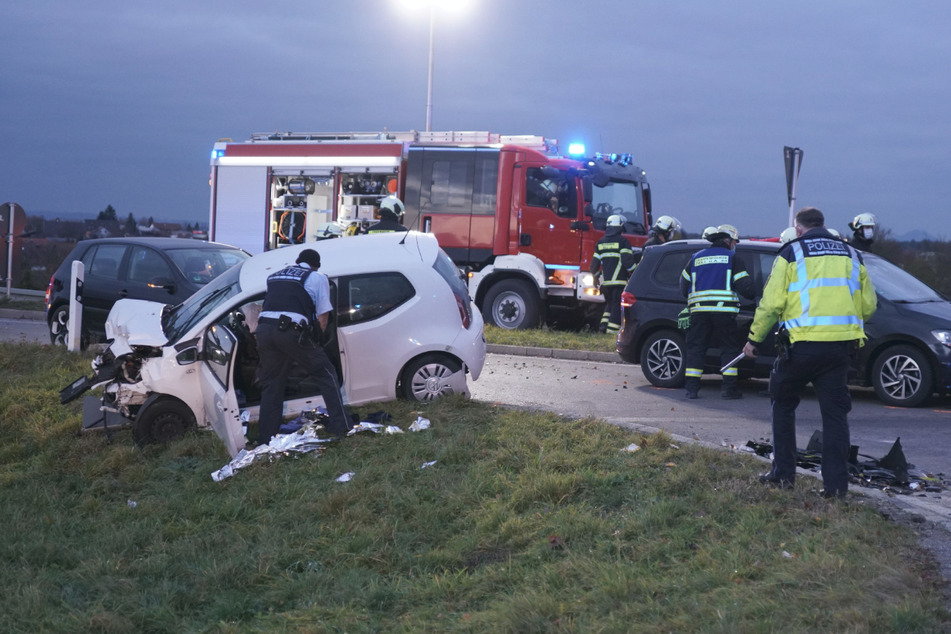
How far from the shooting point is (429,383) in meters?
8.70

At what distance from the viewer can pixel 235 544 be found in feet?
19.4

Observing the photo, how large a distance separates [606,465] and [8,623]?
357 centimetres

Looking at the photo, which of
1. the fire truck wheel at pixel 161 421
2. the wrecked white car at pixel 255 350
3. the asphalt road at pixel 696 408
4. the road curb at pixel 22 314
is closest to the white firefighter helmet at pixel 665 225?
the asphalt road at pixel 696 408

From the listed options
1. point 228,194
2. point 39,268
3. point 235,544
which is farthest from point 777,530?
point 39,268

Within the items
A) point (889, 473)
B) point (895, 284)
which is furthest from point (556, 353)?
point (889, 473)

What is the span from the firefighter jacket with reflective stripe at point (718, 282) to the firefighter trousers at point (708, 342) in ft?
0.28

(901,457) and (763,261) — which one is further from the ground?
(763,261)

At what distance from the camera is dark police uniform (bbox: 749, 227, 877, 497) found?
5.77m

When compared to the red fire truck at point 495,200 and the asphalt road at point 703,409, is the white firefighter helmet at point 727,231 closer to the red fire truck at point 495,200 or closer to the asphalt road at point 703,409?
the asphalt road at point 703,409

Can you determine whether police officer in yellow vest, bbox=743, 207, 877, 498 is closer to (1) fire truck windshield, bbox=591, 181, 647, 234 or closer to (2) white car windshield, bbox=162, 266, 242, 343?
(2) white car windshield, bbox=162, 266, 242, 343

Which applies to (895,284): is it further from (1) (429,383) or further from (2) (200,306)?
(2) (200,306)

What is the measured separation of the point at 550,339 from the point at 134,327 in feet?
25.2

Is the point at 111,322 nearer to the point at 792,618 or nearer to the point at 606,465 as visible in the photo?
the point at 606,465

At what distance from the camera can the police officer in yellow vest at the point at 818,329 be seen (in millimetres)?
5766
